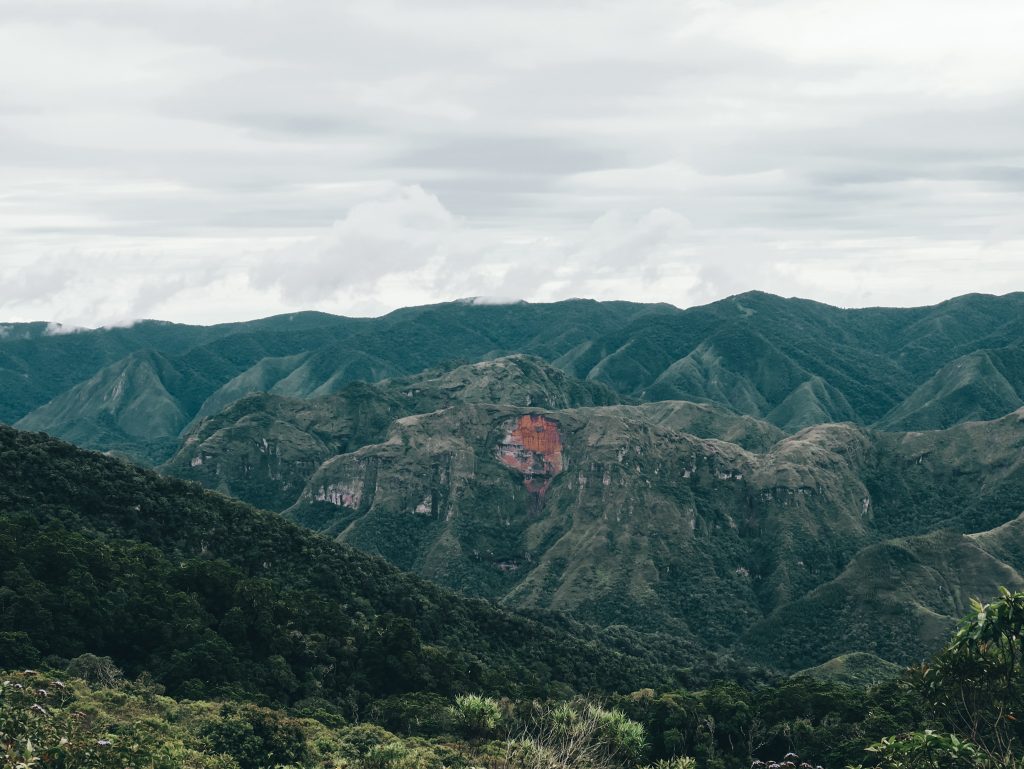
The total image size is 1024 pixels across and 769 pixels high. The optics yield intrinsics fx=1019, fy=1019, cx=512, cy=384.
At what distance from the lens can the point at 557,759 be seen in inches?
3086

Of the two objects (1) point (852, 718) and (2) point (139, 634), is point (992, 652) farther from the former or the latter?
(2) point (139, 634)

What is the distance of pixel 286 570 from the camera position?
5930 inches

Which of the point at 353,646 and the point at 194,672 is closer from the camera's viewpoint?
the point at 194,672

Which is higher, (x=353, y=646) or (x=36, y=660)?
(x=36, y=660)

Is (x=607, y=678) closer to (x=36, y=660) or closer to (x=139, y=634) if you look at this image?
(x=139, y=634)

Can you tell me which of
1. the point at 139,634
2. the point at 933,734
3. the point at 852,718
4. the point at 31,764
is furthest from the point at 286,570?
the point at 933,734

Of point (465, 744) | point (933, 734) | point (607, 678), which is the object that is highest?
point (933, 734)

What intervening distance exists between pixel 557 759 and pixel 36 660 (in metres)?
46.3

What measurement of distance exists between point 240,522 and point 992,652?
4802 inches

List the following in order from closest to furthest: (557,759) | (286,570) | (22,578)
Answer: (557,759) → (22,578) → (286,570)

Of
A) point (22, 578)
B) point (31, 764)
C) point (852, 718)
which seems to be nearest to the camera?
point (31, 764)

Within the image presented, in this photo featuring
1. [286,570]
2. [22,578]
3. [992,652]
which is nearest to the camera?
[992,652]

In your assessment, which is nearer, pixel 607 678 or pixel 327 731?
pixel 327 731

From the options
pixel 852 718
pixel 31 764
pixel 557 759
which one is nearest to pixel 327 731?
pixel 557 759
